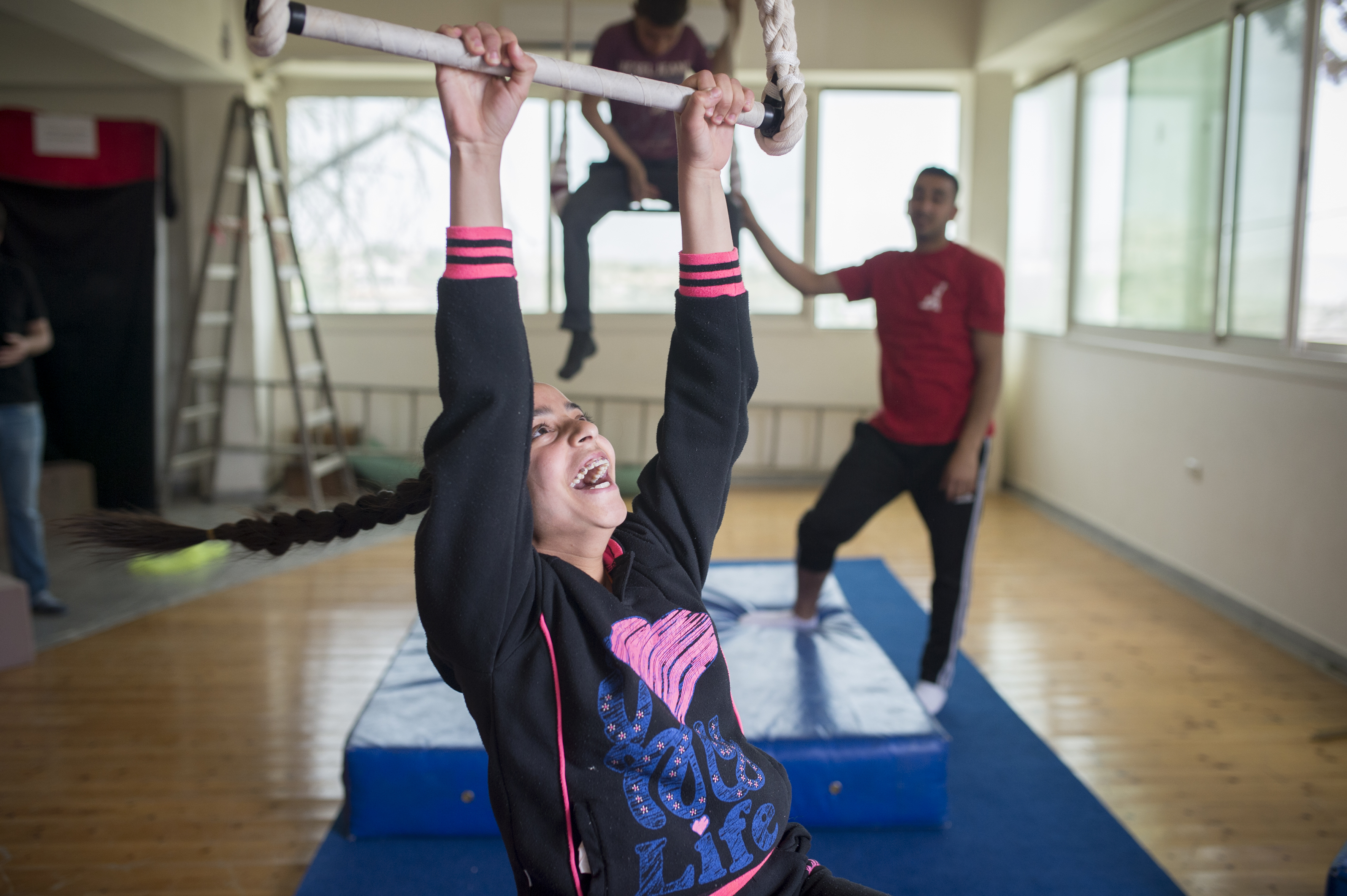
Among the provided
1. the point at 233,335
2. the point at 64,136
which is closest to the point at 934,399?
the point at 233,335

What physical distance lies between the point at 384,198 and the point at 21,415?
318cm

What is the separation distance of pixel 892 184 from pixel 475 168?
611 cm

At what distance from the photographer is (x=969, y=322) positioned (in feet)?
10.0

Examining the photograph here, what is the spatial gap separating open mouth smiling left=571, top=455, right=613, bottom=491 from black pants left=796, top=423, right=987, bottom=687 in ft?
6.56

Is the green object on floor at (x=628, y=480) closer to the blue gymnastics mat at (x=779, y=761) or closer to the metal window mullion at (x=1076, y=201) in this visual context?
the metal window mullion at (x=1076, y=201)

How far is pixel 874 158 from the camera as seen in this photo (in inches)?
264

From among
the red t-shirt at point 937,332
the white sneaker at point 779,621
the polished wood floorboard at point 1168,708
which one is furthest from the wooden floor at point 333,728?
the red t-shirt at point 937,332

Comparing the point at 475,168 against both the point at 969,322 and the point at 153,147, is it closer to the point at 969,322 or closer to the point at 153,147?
the point at 969,322

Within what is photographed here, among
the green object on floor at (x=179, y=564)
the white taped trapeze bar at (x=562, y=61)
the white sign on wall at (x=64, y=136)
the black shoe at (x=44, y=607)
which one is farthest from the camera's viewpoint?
the white sign on wall at (x=64, y=136)

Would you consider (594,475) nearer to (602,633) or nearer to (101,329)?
(602,633)

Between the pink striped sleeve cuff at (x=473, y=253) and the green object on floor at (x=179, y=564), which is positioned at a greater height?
the pink striped sleeve cuff at (x=473, y=253)

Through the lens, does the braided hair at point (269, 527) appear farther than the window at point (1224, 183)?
No

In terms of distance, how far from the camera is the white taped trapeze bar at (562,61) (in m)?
→ 0.97

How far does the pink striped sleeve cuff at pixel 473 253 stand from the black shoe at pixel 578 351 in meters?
1.78
